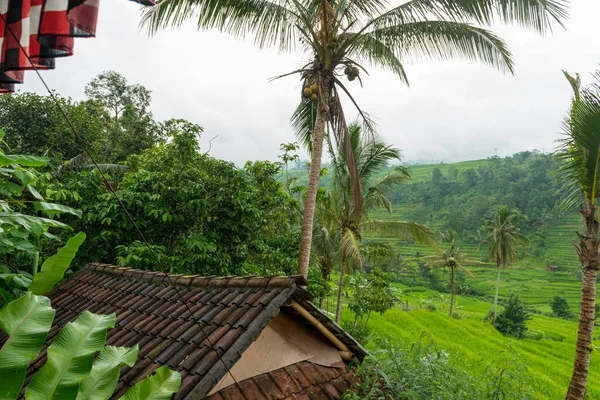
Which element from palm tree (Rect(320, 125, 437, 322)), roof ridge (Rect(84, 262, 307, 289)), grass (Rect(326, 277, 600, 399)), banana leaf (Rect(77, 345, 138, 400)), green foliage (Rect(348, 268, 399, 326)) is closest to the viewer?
banana leaf (Rect(77, 345, 138, 400))

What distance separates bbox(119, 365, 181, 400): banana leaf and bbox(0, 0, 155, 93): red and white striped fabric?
1.16 metres

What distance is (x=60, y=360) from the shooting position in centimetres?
130

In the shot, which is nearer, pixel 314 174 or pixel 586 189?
pixel 586 189

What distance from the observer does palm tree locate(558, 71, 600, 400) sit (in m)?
5.44

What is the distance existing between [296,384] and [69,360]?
1.62 metres

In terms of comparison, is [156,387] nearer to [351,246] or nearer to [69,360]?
[69,360]

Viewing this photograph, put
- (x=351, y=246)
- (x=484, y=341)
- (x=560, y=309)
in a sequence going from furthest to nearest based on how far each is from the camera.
→ (x=560, y=309), (x=484, y=341), (x=351, y=246)

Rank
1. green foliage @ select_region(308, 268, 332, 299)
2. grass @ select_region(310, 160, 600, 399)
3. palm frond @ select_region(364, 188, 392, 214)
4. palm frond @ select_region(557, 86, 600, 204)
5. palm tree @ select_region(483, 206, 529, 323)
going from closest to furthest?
palm frond @ select_region(557, 86, 600, 204) < green foliage @ select_region(308, 268, 332, 299) < grass @ select_region(310, 160, 600, 399) < palm frond @ select_region(364, 188, 392, 214) < palm tree @ select_region(483, 206, 529, 323)

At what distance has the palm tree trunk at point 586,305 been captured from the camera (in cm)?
556

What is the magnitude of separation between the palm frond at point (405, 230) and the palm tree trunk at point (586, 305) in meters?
5.74

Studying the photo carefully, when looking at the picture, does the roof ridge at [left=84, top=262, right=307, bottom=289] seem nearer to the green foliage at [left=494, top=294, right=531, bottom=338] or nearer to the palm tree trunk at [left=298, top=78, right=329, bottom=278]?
the palm tree trunk at [left=298, top=78, right=329, bottom=278]

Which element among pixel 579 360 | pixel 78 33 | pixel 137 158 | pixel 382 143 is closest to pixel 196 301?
pixel 78 33

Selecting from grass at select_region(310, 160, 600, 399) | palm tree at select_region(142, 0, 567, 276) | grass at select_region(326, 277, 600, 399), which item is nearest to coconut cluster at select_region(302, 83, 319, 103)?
palm tree at select_region(142, 0, 567, 276)

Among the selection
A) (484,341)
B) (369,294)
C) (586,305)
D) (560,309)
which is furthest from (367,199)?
(560,309)
